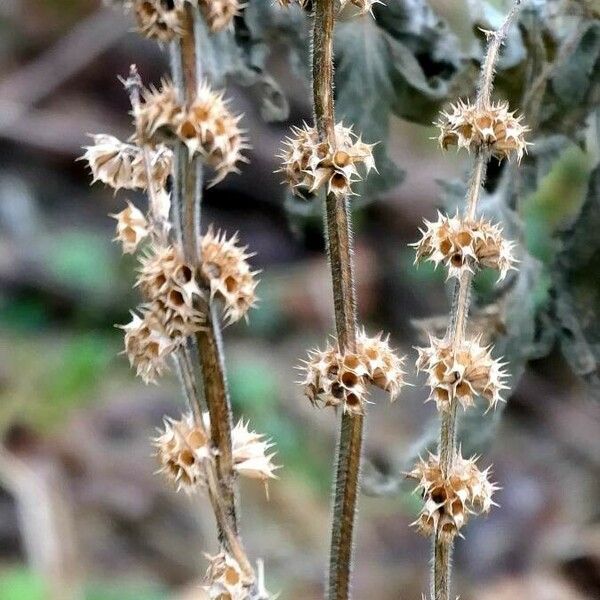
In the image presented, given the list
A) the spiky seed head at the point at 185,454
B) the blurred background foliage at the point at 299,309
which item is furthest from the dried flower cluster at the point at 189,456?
the blurred background foliage at the point at 299,309

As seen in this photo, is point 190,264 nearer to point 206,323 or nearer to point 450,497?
point 206,323

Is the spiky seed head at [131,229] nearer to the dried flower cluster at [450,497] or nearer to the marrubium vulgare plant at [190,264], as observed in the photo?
the marrubium vulgare plant at [190,264]

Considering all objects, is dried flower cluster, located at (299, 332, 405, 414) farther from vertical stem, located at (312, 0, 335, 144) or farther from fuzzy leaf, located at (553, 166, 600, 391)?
fuzzy leaf, located at (553, 166, 600, 391)

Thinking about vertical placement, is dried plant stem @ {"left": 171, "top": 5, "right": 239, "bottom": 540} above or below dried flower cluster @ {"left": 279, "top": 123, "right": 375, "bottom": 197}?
below

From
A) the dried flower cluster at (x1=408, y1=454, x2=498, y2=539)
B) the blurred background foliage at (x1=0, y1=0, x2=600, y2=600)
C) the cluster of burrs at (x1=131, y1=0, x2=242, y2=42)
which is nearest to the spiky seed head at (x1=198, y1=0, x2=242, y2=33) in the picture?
the cluster of burrs at (x1=131, y1=0, x2=242, y2=42)

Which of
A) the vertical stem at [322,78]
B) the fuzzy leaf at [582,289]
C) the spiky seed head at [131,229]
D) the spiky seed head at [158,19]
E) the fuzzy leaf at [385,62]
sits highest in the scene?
the fuzzy leaf at [385,62]

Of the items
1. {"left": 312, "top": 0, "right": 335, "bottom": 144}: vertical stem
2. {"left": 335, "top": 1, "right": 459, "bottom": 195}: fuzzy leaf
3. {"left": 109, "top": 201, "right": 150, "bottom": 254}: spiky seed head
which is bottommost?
{"left": 109, "top": 201, "right": 150, "bottom": 254}: spiky seed head
